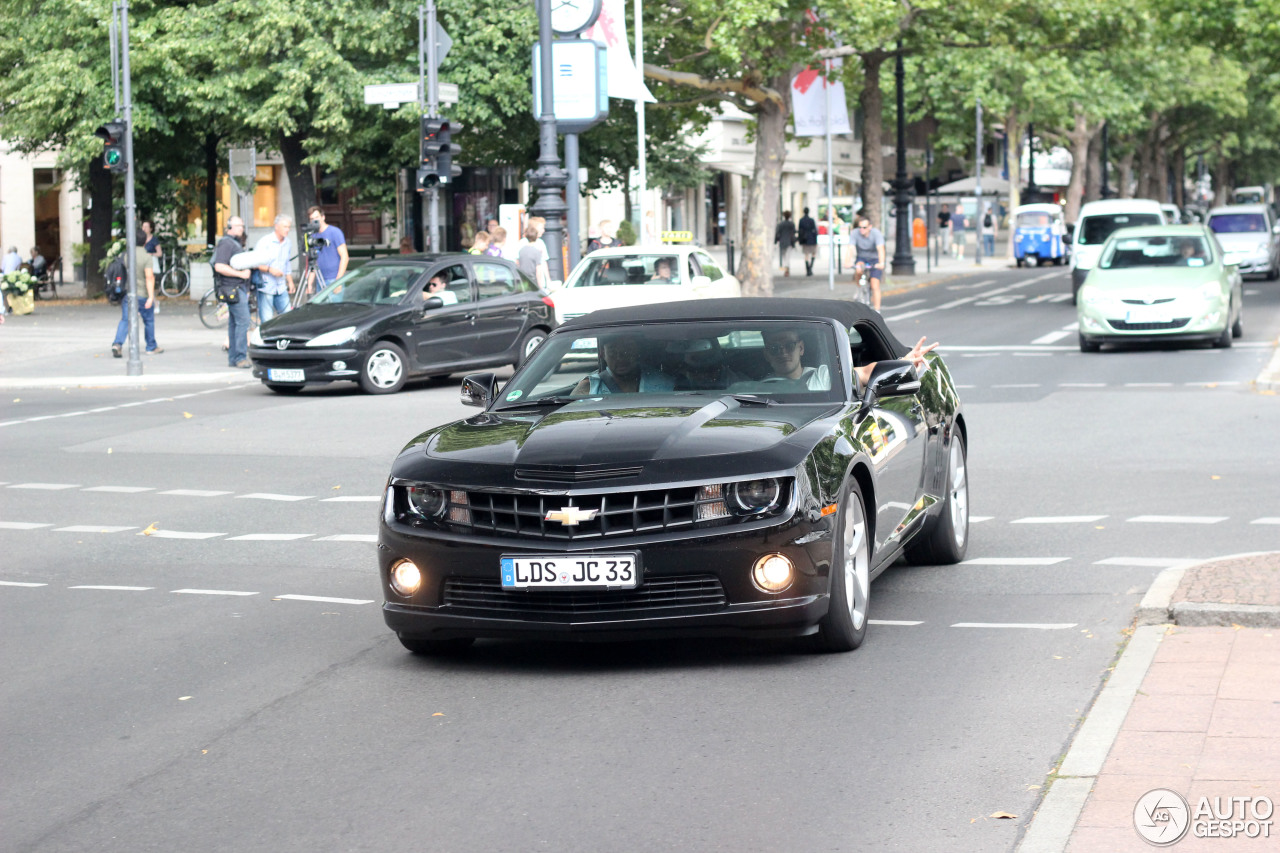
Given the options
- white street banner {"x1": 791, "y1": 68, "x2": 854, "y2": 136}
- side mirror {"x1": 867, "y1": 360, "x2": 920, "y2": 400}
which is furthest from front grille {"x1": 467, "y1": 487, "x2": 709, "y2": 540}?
white street banner {"x1": 791, "y1": 68, "x2": 854, "y2": 136}

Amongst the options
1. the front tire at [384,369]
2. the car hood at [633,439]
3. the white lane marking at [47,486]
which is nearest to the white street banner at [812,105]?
the front tire at [384,369]

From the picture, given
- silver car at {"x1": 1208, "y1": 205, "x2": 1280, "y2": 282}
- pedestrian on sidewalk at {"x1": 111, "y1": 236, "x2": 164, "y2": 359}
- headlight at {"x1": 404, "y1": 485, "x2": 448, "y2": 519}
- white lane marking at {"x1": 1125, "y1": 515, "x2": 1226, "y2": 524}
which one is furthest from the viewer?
silver car at {"x1": 1208, "y1": 205, "x2": 1280, "y2": 282}

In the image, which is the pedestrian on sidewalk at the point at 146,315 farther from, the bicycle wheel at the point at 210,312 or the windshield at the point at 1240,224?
the windshield at the point at 1240,224

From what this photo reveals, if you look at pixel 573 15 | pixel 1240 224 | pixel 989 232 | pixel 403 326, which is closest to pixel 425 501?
pixel 403 326

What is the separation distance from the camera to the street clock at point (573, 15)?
26.0 metres

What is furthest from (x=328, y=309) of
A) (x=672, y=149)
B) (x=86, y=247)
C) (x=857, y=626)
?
(x=86, y=247)

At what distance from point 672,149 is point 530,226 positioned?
1852 centimetres

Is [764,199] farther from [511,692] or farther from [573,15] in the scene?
[511,692]

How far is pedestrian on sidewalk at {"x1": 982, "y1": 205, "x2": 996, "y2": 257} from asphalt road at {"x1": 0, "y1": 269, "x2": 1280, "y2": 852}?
2241 inches

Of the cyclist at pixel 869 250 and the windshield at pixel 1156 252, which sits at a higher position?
the cyclist at pixel 869 250

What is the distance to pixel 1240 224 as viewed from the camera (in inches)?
1706

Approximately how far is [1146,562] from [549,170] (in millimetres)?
16978

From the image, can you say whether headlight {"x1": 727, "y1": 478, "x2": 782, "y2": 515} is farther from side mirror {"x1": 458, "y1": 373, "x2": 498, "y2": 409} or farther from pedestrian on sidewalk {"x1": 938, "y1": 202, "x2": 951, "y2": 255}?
pedestrian on sidewalk {"x1": 938, "y1": 202, "x2": 951, "y2": 255}
